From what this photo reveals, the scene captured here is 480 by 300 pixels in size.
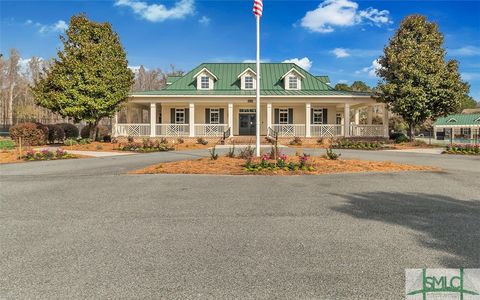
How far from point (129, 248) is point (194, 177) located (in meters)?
5.81

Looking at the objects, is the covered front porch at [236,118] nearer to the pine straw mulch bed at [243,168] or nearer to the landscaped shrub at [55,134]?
the landscaped shrub at [55,134]

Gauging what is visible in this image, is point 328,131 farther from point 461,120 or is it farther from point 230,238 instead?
point 461,120

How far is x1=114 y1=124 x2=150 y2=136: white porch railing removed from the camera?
87.9 feet

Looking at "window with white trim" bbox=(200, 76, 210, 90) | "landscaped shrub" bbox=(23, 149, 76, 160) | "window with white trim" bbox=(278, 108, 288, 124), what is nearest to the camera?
"landscaped shrub" bbox=(23, 149, 76, 160)

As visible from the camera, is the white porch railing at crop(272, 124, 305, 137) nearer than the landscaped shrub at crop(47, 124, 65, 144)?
No

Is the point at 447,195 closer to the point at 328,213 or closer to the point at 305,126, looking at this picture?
the point at 328,213

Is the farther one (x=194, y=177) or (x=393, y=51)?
(x=393, y=51)

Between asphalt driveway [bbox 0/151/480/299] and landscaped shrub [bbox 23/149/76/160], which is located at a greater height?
landscaped shrub [bbox 23/149/76/160]

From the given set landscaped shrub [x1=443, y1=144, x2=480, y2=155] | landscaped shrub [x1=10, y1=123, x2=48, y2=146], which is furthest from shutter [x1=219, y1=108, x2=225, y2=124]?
landscaped shrub [x1=443, y1=144, x2=480, y2=155]

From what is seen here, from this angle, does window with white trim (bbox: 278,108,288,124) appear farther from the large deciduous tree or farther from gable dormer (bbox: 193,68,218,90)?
the large deciduous tree

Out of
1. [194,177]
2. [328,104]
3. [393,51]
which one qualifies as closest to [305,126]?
[328,104]

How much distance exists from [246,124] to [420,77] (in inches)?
553

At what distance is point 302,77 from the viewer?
28.8 meters

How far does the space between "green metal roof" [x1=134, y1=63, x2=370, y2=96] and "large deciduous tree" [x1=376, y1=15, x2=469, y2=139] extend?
269cm
